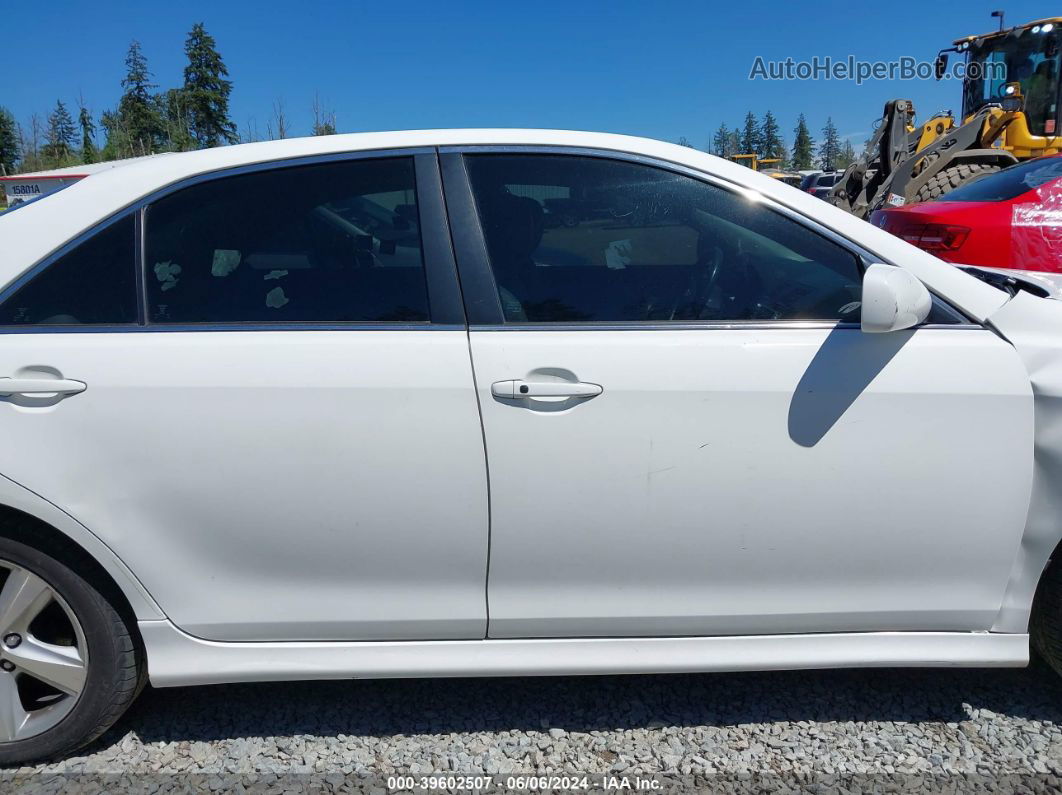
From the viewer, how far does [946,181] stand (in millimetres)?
10773

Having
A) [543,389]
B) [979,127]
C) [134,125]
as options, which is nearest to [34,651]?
[543,389]

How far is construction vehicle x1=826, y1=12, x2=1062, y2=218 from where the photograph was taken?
11312 millimetres

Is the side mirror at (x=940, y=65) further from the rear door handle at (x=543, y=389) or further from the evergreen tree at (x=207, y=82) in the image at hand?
the evergreen tree at (x=207, y=82)

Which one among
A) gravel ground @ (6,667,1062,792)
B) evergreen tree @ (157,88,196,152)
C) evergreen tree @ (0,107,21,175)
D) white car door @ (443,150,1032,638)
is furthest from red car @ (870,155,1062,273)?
evergreen tree @ (0,107,21,175)

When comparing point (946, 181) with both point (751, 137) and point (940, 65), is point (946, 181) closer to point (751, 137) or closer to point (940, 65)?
point (940, 65)

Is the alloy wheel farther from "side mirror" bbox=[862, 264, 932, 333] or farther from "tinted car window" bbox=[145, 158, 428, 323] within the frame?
Result: "side mirror" bbox=[862, 264, 932, 333]

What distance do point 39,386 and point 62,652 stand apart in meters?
0.73

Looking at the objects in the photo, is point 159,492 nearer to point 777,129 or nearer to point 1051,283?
point 1051,283

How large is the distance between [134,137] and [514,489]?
31.1 m

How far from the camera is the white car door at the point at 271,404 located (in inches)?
76.5

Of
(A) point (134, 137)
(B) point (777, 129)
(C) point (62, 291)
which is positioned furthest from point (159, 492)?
(B) point (777, 129)

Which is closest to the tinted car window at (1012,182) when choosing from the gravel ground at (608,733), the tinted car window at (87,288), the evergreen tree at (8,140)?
the gravel ground at (608,733)

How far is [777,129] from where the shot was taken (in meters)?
110

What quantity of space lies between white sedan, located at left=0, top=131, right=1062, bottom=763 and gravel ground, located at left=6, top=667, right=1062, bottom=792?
27 cm
